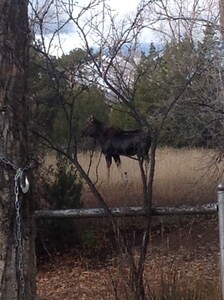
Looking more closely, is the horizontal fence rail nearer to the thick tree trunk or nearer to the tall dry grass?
the thick tree trunk

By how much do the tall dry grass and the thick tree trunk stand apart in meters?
7.54

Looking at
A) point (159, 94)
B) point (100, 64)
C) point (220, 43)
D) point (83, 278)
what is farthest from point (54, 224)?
point (100, 64)

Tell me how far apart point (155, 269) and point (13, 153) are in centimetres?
262

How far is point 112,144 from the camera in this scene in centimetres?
1252

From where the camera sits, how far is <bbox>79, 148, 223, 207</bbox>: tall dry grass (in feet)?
40.6

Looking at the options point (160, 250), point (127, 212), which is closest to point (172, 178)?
point (160, 250)

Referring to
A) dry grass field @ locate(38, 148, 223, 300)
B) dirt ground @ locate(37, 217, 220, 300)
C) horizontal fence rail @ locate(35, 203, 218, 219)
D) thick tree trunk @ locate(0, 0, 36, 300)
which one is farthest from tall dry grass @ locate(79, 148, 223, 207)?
thick tree trunk @ locate(0, 0, 36, 300)

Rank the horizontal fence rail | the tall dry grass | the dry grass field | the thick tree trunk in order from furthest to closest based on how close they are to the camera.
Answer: the tall dry grass < the dry grass field < the horizontal fence rail < the thick tree trunk

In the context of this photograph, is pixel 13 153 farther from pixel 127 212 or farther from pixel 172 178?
pixel 172 178

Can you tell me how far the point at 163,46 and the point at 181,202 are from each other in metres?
3.03

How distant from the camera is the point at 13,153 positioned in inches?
159

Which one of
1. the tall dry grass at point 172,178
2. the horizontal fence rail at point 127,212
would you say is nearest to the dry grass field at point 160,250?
the tall dry grass at point 172,178

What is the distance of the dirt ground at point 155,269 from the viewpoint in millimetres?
5719

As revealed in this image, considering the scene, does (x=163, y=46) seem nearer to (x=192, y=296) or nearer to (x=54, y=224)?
(x=54, y=224)
